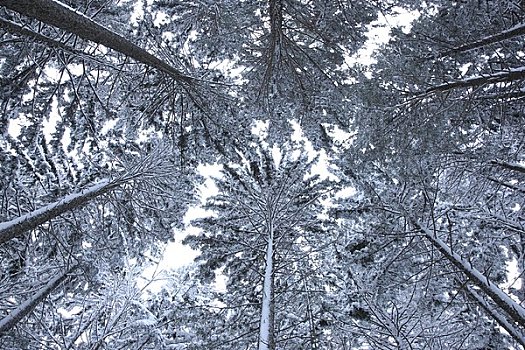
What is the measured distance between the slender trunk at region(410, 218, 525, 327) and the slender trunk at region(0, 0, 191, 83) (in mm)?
5010

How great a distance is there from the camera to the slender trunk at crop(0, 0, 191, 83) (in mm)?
3379

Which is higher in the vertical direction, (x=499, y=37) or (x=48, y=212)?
(x=499, y=37)

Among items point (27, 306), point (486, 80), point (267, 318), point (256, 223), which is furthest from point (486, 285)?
point (27, 306)

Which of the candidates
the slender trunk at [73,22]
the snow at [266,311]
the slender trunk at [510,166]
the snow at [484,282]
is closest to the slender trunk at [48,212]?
the slender trunk at [73,22]

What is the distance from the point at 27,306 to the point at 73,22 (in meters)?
5.57

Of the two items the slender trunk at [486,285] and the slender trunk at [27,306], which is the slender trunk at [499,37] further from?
the slender trunk at [27,306]

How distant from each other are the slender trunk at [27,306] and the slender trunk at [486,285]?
6834mm

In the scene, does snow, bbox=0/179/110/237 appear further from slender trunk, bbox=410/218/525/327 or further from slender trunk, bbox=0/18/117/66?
slender trunk, bbox=410/218/525/327

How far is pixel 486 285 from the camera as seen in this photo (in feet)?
16.2

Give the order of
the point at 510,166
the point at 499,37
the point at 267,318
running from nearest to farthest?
the point at 499,37 → the point at 267,318 → the point at 510,166

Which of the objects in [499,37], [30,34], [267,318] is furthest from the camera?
[267,318]

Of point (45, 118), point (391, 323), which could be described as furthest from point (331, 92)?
point (45, 118)

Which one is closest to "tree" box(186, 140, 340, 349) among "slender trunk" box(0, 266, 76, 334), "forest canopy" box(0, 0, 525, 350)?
"forest canopy" box(0, 0, 525, 350)

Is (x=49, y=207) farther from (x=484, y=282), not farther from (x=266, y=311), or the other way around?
(x=484, y=282)
